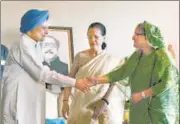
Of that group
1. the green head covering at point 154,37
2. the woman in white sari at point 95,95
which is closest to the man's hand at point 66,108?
the woman in white sari at point 95,95

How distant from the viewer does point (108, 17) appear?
3.38 m

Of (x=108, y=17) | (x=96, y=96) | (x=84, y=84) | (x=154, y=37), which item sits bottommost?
(x=96, y=96)

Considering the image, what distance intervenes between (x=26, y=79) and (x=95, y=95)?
63 cm

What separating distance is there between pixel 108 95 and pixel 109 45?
2.89 feet

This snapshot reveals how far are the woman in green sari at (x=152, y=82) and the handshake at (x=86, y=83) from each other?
0.31 m

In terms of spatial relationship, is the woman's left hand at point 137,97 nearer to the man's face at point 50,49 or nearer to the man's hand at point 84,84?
the man's hand at point 84,84

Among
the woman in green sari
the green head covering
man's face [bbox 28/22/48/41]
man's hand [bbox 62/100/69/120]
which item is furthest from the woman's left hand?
man's hand [bbox 62/100/69/120]

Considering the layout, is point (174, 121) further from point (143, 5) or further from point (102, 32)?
point (143, 5)

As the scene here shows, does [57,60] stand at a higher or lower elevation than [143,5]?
lower

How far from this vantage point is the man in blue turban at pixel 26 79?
1.99 m

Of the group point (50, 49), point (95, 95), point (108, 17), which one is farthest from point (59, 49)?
point (95, 95)

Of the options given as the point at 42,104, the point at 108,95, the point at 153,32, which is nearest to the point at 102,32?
the point at 108,95

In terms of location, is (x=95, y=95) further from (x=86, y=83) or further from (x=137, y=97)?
(x=137, y=97)

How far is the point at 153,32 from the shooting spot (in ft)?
6.82
